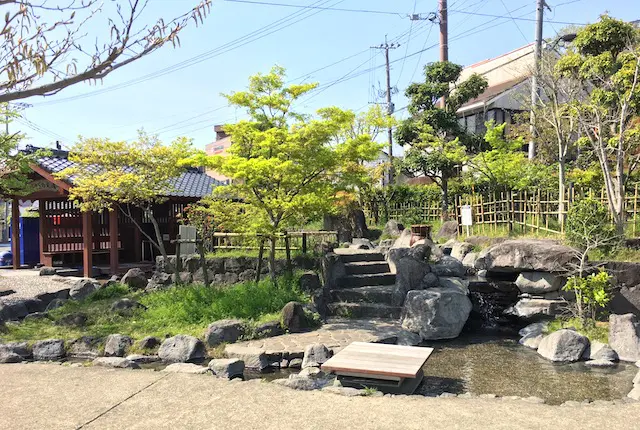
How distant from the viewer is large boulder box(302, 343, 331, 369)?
23.6ft

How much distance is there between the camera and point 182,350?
25.1 ft

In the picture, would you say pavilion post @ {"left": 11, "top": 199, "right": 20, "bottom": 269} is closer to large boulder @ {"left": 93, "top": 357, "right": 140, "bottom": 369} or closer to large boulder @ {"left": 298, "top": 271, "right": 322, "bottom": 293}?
large boulder @ {"left": 298, "top": 271, "right": 322, "bottom": 293}

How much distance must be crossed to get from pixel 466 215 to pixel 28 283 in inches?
533

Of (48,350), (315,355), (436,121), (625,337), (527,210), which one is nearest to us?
(315,355)

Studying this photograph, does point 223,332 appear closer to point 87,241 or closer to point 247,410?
point 247,410

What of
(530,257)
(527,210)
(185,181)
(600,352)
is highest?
(185,181)

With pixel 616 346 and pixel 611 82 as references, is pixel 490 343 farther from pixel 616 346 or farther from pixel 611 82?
pixel 611 82

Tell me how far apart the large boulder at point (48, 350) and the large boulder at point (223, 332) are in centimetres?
232

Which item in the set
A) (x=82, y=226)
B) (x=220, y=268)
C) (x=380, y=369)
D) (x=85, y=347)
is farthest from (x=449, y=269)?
(x=82, y=226)

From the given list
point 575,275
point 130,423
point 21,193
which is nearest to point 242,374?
point 130,423

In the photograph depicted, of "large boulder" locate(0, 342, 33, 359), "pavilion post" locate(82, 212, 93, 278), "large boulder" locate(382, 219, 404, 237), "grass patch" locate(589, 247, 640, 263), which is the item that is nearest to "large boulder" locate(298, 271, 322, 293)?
"large boulder" locate(0, 342, 33, 359)

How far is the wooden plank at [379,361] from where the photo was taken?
5.77 meters

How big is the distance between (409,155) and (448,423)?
52.8 feet

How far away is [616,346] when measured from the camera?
7.65m
